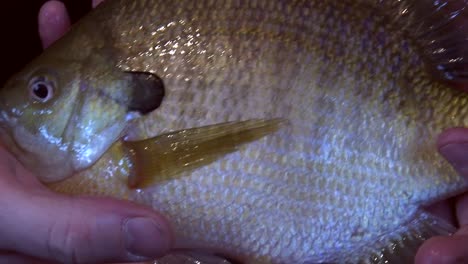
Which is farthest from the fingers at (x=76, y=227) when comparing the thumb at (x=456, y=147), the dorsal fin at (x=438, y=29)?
the dorsal fin at (x=438, y=29)

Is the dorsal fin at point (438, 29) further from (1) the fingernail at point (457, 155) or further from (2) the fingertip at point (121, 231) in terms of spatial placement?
(2) the fingertip at point (121, 231)

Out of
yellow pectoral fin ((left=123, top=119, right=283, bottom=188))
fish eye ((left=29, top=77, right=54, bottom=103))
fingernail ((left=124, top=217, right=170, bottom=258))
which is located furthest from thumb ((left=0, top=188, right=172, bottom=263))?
fish eye ((left=29, top=77, right=54, bottom=103))

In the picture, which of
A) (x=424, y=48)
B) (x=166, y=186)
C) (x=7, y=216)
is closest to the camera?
(x=7, y=216)

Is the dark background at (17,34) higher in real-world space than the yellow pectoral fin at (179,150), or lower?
higher

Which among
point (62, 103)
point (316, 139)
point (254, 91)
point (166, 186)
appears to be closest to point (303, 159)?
point (316, 139)

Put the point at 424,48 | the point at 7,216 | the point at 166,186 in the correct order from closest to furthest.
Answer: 1. the point at 7,216
2. the point at 166,186
3. the point at 424,48

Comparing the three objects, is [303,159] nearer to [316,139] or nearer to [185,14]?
[316,139]
